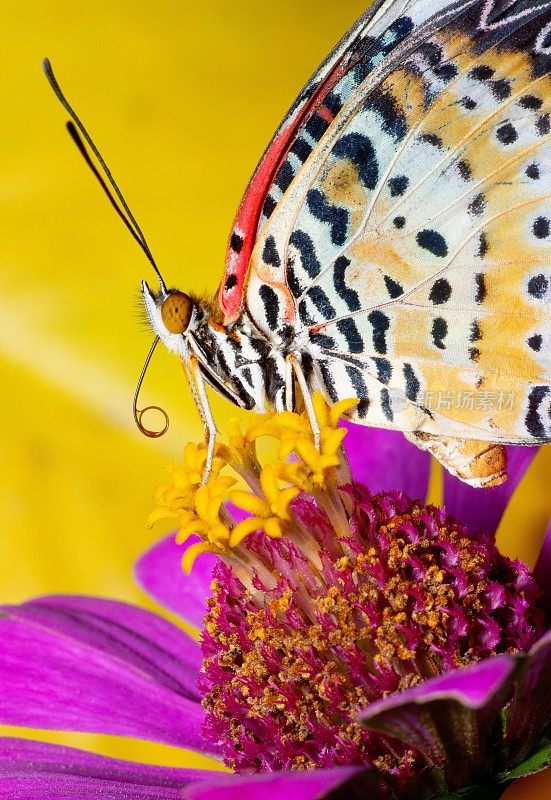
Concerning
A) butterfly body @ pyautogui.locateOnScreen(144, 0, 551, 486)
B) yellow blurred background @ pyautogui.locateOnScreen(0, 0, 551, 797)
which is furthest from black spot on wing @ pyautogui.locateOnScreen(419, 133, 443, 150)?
yellow blurred background @ pyautogui.locateOnScreen(0, 0, 551, 797)

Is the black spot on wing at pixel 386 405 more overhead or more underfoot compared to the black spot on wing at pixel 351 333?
more underfoot

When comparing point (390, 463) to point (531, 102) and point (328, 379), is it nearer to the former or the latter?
point (328, 379)

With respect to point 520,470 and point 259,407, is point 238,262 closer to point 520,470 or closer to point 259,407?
point 259,407

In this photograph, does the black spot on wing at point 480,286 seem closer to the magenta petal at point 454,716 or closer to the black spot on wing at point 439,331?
the black spot on wing at point 439,331


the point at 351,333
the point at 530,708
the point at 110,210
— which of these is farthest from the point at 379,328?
the point at 110,210

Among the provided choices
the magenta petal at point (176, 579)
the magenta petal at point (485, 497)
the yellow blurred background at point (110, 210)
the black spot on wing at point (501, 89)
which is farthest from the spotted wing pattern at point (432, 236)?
the yellow blurred background at point (110, 210)

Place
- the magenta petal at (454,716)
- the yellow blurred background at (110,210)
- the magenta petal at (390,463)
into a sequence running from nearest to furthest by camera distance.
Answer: the magenta petal at (454,716) < the magenta petal at (390,463) < the yellow blurred background at (110,210)

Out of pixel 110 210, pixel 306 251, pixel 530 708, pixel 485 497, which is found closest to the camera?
pixel 530 708
